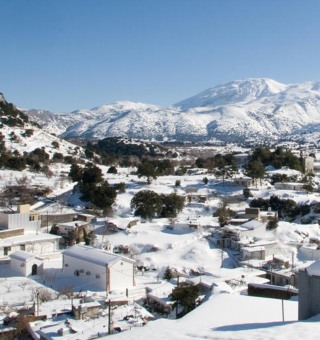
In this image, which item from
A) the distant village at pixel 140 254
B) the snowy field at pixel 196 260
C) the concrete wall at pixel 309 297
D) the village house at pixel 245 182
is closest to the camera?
the snowy field at pixel 196 260

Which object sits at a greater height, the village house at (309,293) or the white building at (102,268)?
the village house at (309,293)

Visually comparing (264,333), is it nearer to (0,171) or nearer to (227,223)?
(227,223)

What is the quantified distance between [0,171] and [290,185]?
871 inches

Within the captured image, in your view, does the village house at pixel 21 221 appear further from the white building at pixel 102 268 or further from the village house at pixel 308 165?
the village house at pixel 308 165

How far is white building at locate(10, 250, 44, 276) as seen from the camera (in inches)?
778

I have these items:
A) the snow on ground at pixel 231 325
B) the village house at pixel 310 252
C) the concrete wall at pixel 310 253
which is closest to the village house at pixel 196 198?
the village house at pixel 310 252

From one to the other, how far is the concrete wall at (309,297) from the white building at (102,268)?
10.3 meters

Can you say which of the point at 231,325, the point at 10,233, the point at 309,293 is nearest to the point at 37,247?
the point at 10,233

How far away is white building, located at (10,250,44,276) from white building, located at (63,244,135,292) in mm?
1135

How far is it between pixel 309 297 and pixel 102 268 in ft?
35.1

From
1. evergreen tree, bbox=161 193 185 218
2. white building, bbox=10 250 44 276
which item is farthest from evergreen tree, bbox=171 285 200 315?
evergreen tree, bbox=161 193 185 218

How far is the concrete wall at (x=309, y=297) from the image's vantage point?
8655mm

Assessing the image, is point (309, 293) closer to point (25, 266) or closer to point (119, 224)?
point (25, 266)

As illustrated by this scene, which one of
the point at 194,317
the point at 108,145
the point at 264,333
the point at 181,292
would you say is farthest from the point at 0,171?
the point at 108,145
